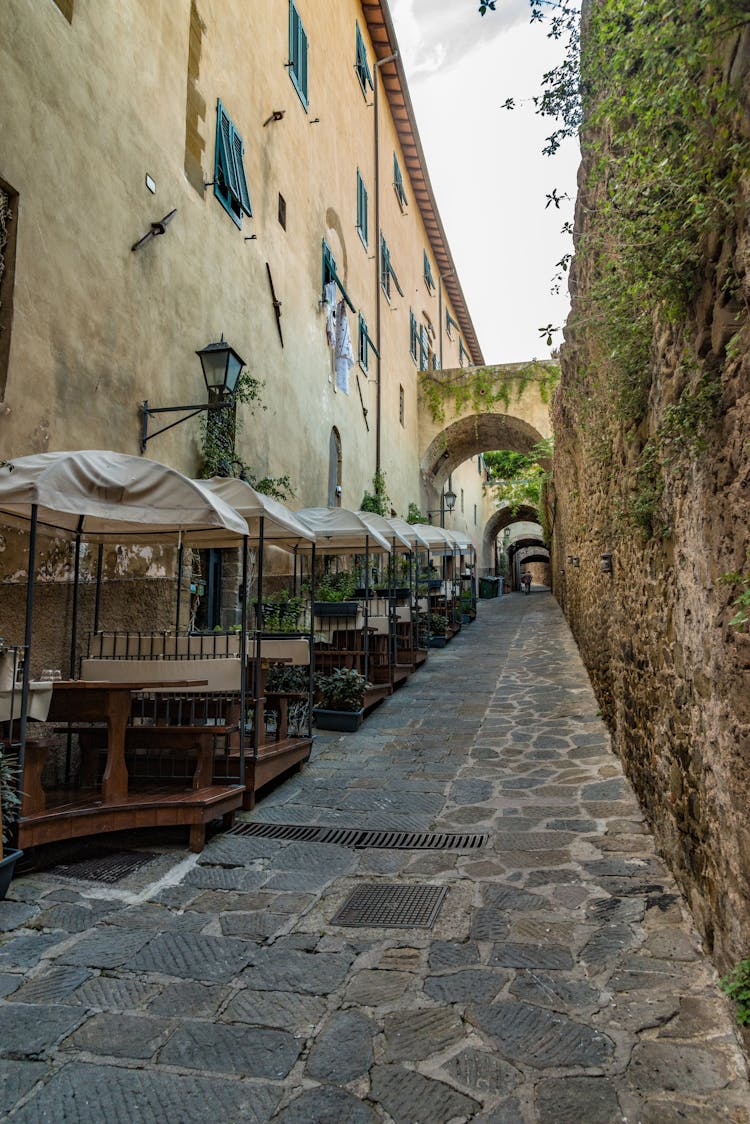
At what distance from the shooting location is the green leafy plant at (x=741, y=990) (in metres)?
2.25

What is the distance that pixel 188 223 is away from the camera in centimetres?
765

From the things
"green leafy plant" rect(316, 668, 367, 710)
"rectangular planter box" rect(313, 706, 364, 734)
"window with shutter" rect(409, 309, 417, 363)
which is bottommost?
"rectangular planter box" rect(313, 706, 364, 734)

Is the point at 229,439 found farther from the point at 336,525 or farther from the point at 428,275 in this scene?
the point at 428,275

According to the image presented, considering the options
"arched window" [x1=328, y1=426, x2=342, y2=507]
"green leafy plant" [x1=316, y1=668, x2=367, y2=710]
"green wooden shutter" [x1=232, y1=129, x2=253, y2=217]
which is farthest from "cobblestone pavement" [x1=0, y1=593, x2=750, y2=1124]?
"arched window" [x1=328, y1=426, x2=342, y2=507]

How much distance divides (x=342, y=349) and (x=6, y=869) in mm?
11732

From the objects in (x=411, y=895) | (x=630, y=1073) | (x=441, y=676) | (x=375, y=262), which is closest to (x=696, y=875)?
(x=630, y=1073)

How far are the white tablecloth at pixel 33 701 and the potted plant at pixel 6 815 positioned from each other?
226 millimetres

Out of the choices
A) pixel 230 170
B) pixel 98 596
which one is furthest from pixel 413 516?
pixel 98 596

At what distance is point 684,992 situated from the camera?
2.64m

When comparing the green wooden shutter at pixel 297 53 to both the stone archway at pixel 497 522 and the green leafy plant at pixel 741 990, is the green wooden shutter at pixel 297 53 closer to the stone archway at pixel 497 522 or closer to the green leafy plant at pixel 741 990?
the green leafy plant at pixel 741 990

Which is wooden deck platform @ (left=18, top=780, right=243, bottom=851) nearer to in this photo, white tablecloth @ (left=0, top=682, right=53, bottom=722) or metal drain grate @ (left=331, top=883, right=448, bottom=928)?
white tablecloth @ (left=0, top=682, right=53, bottom=722)

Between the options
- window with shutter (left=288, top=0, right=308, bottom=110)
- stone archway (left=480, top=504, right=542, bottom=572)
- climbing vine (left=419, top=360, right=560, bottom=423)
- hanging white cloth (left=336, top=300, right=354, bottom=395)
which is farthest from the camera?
stone archway (left=480, top=504, right=542, bottom=572)

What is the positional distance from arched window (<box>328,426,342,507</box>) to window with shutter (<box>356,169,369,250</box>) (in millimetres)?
5152

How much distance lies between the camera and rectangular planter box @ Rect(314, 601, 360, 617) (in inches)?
356
